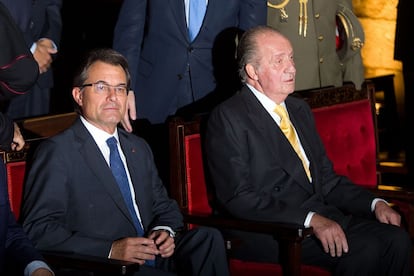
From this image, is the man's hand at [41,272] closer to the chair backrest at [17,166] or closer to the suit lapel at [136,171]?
the chair backrest at [17,166]

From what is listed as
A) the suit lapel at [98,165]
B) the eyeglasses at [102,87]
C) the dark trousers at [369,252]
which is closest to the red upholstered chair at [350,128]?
the dark trousers at [369,252]

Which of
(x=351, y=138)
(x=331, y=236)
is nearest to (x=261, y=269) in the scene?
(x=331, y=236)

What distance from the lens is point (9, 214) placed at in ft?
11.4

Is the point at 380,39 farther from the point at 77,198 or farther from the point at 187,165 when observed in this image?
the point at 77,198

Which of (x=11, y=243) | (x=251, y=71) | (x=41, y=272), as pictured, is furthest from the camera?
(x=251, y=71)

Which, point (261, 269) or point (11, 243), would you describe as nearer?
point (11, 243)

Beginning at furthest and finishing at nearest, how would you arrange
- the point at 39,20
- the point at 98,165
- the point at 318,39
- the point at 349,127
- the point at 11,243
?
the point at 318,39
the point at 349,127
the point at 39,20
the point at 98,165
the point at 11,243

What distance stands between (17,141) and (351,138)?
2.01 m

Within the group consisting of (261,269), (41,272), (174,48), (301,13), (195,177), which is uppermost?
(301,13)

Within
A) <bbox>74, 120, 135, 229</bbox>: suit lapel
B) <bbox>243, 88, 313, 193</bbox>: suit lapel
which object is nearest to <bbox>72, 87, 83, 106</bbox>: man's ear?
<bbox>74, 120, 135, 229</bbox>: suit lapel

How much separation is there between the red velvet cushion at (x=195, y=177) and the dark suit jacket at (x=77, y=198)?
1.34 feet

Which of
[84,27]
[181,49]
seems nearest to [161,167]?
[181,49]

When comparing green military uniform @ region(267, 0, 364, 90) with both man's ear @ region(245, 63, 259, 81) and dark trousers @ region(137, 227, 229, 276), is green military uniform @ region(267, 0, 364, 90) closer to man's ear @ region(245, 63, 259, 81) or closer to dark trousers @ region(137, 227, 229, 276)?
man's ear @ region(245, 63, 259, 81)

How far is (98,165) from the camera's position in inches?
149
